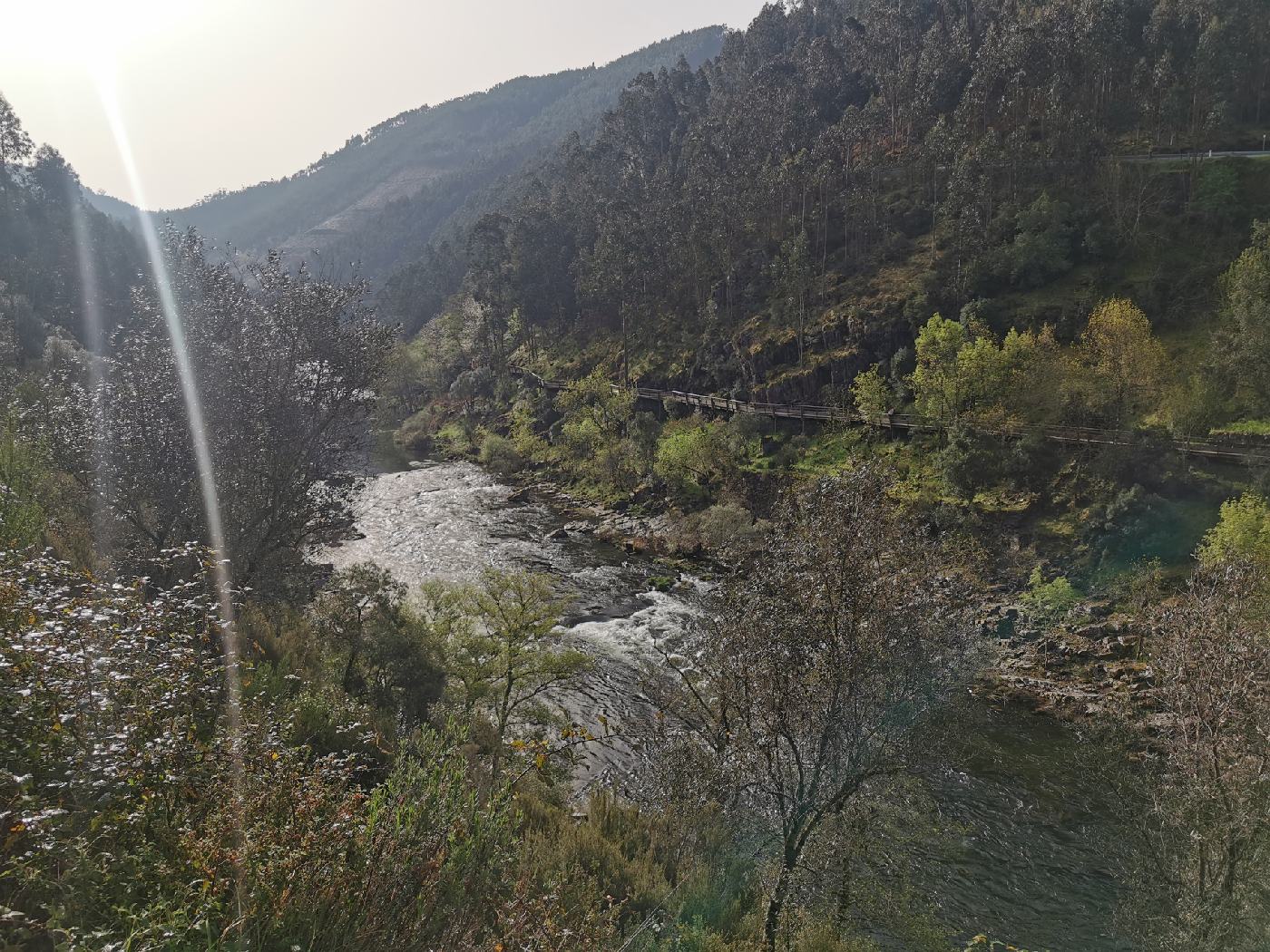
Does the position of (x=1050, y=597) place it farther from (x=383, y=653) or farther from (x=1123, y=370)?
(x=383, y=653)

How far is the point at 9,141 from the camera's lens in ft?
244

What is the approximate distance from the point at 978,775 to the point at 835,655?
17103 millimetres

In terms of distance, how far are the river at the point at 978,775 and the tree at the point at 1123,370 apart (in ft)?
81.4

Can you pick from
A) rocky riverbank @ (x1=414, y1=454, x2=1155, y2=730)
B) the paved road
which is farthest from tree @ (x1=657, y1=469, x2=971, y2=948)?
the paved road

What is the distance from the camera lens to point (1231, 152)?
6569cm

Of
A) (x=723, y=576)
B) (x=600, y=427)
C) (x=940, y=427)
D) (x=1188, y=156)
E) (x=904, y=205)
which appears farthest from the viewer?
(x=904, y=205)

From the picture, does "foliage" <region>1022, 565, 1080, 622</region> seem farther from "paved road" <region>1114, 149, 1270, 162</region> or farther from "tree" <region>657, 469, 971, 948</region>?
"paved road" <region>1114, 149, 1270, 162</region>

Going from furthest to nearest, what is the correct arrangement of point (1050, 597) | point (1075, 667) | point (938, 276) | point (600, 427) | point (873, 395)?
point (600, 427)
point (938, 276)
point (873, 395)
point (1050, 597)
point (1075, 667)

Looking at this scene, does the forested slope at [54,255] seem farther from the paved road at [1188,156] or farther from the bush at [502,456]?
the paved road at [1188,156]

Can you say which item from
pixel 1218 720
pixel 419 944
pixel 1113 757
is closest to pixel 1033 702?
pixel 1113 757

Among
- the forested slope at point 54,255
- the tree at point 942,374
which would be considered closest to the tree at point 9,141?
the forested slope at point 54,255

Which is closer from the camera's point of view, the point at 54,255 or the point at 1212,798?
the point at 1212,798

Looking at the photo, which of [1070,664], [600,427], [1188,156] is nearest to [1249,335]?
[1070,664]

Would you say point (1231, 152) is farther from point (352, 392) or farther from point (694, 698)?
point (352, 392)
